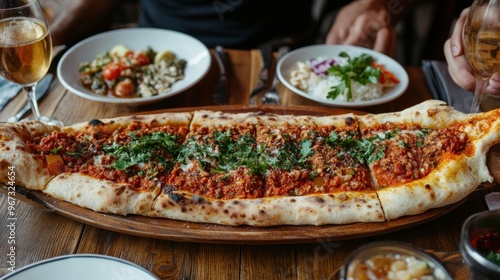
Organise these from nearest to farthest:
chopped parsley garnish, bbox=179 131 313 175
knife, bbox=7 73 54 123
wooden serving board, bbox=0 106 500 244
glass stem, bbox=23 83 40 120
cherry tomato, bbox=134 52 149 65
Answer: wooden serving board, bbox=0 106 500 244, chopped parsley garnish, bbox=179 131 313 175, glass stem, bbox=23 83 40 120, knife, bbox=7 73 54 123, cherry tomato, bbox=134 52 149 65

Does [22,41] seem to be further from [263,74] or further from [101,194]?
[263,74]

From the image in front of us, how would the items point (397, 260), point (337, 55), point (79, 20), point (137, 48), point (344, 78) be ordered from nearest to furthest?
1. point (397, 260)
2. point (344, 78)
3. point (337, 55)
4. point (137, 48)
5. point (79, 20)

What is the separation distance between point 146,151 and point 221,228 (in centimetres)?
62

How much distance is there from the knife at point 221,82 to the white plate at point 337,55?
37 cm

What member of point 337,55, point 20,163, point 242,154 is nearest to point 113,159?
point 20,163

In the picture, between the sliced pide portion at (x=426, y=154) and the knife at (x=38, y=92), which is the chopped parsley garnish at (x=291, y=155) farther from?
the knife at (x=38, y=92)

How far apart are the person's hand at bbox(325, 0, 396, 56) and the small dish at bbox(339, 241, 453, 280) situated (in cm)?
247

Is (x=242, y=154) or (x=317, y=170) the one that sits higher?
(x=317, y=170)

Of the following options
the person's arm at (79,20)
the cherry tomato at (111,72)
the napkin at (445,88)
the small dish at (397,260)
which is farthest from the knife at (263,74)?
the small dish at (397,260)

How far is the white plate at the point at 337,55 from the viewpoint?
9.87 feet

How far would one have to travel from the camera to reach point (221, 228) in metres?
2.07

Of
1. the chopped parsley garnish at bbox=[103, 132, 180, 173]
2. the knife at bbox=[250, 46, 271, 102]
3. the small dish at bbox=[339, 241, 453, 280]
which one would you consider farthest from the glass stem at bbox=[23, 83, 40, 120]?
the small dish at bbox=[339, 241, 453, 280]

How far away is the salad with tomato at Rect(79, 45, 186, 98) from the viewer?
126 inches

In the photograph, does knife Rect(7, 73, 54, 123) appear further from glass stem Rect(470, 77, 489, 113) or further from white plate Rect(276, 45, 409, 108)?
glass stem Rect(470, 77, 489, 113)
